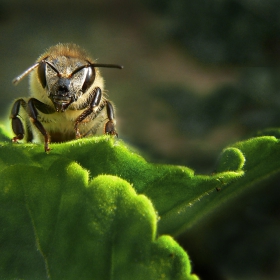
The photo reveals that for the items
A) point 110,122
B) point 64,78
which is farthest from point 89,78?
point 110,122

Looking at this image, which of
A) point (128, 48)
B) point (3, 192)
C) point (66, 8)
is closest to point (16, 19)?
point (66, 8)

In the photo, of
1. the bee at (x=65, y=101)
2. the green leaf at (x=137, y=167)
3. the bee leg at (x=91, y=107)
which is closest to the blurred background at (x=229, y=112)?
the bee at (x=65, y=101)

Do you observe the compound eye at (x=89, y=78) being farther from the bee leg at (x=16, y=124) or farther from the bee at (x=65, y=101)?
the bee leg at (x=16, y=124)

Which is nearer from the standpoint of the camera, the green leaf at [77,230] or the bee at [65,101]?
the green leaf at [77,230]

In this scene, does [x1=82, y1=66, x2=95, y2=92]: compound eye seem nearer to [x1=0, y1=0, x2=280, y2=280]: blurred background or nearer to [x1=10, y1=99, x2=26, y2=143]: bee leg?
[x1=10, y1=99, x2=26, y2=143]: bee leg

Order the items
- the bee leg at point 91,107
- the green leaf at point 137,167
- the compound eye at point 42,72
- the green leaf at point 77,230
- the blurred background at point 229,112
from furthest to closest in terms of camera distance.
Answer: the blurred background at point 229,112
the compound eye at point 42,72
the bee leg at point 91,107
the green leaf at point 137,167
the green leaf at point 77,230

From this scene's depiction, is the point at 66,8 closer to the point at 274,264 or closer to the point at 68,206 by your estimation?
the point at 274,264

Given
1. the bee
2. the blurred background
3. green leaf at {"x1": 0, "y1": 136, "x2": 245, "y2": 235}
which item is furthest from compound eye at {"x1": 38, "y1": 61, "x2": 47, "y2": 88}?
the blurred background

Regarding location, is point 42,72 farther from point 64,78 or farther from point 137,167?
point 137,167
